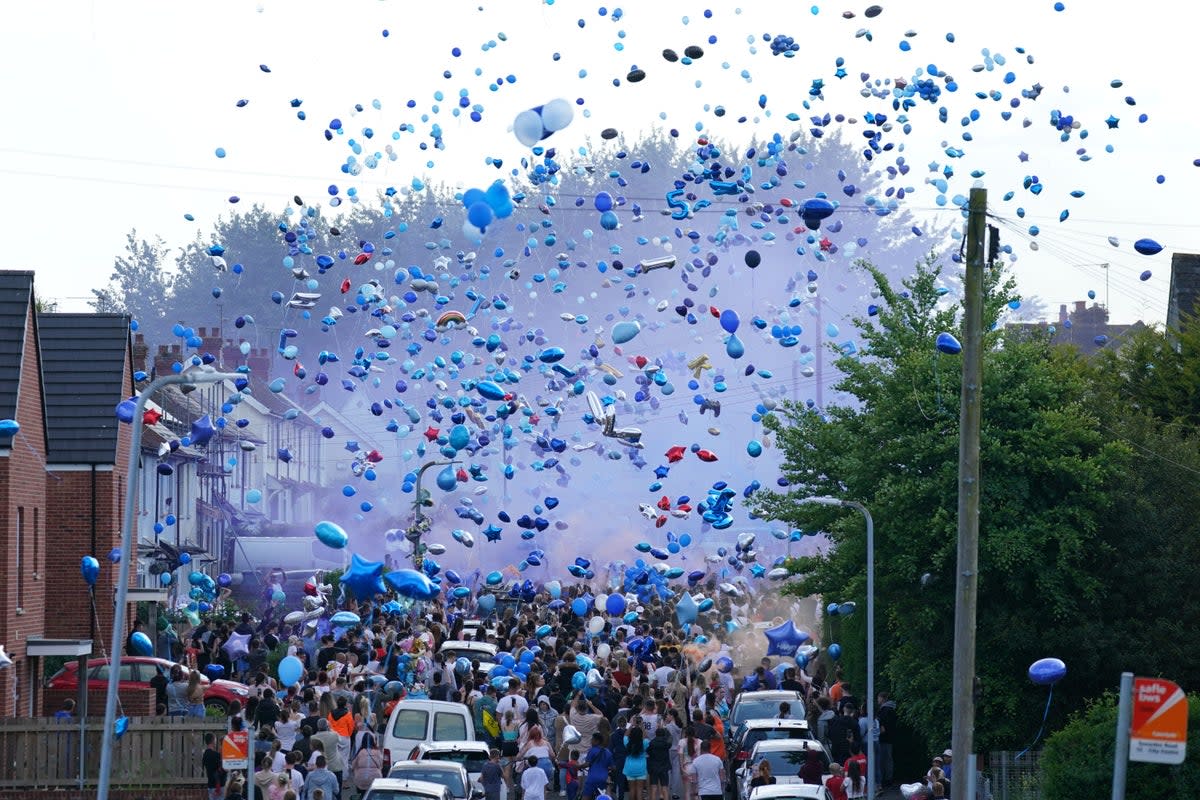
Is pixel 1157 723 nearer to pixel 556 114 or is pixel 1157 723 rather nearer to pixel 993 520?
pixel 556 114

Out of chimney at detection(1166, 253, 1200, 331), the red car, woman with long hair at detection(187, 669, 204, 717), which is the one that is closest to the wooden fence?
woman with long hair at detection(187, 669, 204, 717)

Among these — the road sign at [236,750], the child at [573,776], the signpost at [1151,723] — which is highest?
the signpost at [1151,723]

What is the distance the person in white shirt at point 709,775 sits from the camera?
23875mm

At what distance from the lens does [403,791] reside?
763 inches

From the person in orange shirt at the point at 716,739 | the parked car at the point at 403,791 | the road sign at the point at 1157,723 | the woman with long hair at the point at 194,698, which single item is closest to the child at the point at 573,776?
the person in orange shirt at the point at 716,739

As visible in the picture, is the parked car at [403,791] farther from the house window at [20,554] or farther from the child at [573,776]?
the house window at [20,554]

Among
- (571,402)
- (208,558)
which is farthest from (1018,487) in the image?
(571,402)

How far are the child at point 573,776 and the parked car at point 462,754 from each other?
6.52ft

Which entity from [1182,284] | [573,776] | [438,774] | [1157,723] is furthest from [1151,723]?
[1182,284]

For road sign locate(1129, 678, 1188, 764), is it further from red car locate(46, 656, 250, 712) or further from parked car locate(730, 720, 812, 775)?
red car locate(46, 656, 250, 712)

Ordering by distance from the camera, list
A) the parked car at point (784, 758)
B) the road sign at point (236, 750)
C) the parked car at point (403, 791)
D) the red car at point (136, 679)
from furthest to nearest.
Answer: the red car at point (136, 679) → the parked car at point (784, 758) → the road sign at point (236, 750) → the parked car at point (403, 791)

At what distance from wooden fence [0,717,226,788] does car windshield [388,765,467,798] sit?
3603mm

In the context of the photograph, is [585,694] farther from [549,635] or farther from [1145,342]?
[1145,342]

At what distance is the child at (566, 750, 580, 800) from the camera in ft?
84.3
